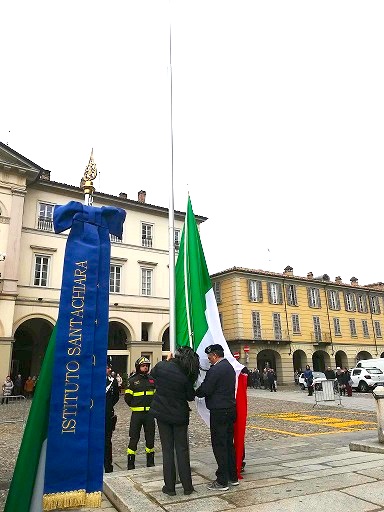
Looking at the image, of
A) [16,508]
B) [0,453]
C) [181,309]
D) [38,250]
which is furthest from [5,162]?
[16,508]

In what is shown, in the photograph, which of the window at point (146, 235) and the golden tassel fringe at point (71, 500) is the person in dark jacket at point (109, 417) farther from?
the window at point (146, 235)

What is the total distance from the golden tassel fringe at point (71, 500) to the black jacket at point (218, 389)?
5.33 ft

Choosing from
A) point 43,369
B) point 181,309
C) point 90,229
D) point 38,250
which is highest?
point 38,250

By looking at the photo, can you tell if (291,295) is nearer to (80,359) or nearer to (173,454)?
(173,454)

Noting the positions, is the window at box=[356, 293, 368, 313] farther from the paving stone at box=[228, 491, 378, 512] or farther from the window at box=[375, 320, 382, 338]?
the paving stone at box=[228, 491, 378, 512]

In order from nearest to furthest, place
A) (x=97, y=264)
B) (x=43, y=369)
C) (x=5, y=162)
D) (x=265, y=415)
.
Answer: (x=43, y=369)
(x=97, y=264)
(x=265, y=415)
(x=5, y=162)

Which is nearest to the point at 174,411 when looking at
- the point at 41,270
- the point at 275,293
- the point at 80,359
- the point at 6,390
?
the point at 80,359

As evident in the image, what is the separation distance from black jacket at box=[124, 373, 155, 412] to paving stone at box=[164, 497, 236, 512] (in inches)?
90.4

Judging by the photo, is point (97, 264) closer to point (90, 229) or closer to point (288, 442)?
point (90, 229)

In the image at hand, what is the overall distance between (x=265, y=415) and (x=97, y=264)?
11914 mm

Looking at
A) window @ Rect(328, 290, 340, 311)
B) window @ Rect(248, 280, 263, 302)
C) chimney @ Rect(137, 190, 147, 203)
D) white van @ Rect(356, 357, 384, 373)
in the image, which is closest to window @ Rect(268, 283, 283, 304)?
window @ Rect(248, 280, 263, 302)

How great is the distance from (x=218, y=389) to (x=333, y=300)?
128 ft

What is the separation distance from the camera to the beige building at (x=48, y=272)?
78.4 ft

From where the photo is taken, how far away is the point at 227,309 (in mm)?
36125
